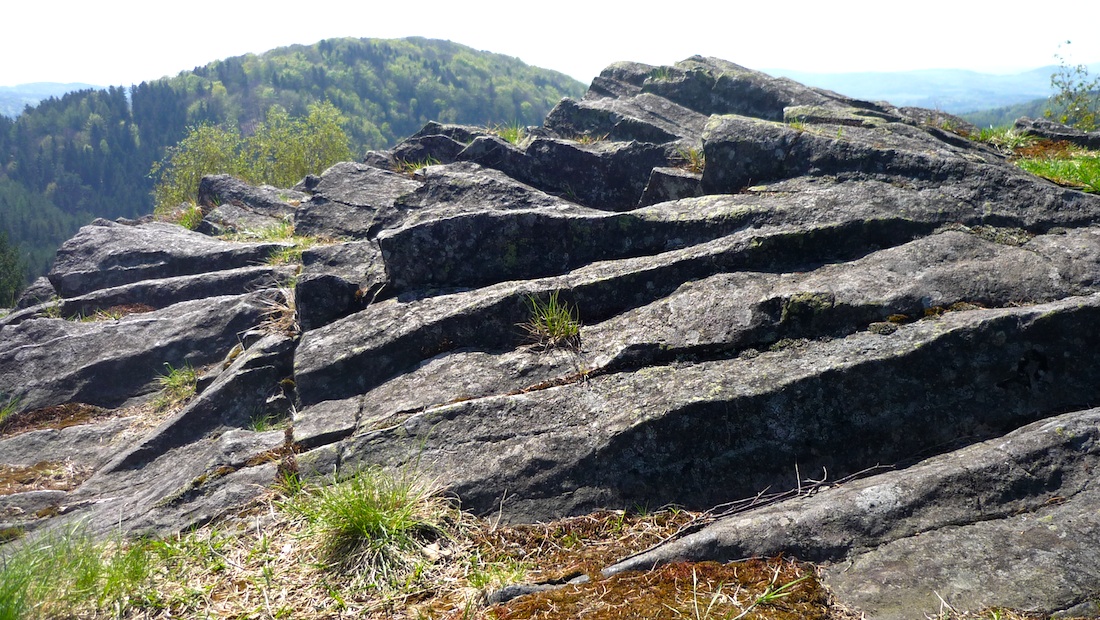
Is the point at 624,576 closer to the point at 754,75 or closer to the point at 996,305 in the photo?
the point at 996,305

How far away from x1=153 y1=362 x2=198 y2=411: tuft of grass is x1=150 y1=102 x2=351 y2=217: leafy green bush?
132 ft

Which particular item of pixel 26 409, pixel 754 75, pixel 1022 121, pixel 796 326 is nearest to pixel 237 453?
pixel 26 409

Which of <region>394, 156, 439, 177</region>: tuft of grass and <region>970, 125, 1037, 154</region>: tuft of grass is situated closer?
<region>970, 125, 1037, 154</region>: tuft of grass

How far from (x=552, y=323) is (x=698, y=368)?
89.9 inches

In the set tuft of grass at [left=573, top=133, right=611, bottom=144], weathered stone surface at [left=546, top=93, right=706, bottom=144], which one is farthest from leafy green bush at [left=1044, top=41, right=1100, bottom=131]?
tuft of grass at [left=573, top=133, right=611, bottom=144]

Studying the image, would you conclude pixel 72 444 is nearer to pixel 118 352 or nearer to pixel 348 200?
pixel 118 352

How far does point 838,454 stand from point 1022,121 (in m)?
22.1

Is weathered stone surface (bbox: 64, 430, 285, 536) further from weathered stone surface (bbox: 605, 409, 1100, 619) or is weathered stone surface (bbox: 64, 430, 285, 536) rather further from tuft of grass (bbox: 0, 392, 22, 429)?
weathered stone surface (bbox: 605, 409, 1100, 619)

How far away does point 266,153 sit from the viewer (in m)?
59.5

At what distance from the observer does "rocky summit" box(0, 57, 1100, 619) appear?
612 cm

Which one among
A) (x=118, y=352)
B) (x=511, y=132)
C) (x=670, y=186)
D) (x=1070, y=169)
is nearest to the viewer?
(x=670, y=186)

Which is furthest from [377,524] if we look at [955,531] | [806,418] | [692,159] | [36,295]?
[36,295]

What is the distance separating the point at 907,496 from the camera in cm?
615

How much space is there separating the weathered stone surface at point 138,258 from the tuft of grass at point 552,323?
29.0 feet
